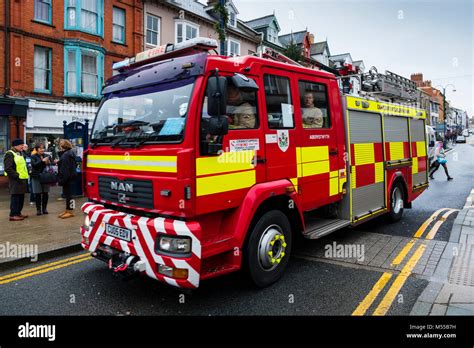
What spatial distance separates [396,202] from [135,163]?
5966 millimetres

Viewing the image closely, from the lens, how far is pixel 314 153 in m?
5.03

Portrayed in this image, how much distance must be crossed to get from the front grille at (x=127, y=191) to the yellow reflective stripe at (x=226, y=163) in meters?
0.59

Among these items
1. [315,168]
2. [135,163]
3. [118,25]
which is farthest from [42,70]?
[315,168]

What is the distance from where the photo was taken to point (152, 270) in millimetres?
3529

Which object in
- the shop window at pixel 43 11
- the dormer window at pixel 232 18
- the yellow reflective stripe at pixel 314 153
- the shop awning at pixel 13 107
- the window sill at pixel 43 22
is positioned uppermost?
the dormer window at pixel 232 18

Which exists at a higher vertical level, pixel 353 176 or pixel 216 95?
pixel 216 95

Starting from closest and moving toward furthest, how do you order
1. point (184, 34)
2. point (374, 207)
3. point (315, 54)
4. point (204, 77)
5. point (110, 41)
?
point (204, 77), point (374, 207), point (110, 41), point (184, 34), point (315, 54)

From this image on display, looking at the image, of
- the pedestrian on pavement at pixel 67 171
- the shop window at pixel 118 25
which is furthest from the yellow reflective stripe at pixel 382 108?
the shop window at pixel 118 25

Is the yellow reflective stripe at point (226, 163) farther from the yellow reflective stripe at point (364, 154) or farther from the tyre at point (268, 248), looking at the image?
the yellow reflective stripe at point (364, 154)

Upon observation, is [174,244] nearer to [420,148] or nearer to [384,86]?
[384,86]

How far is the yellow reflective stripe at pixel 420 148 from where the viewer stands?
840 centimetres

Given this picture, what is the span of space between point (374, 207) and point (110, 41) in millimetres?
16320

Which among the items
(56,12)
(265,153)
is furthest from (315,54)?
(265,153)
